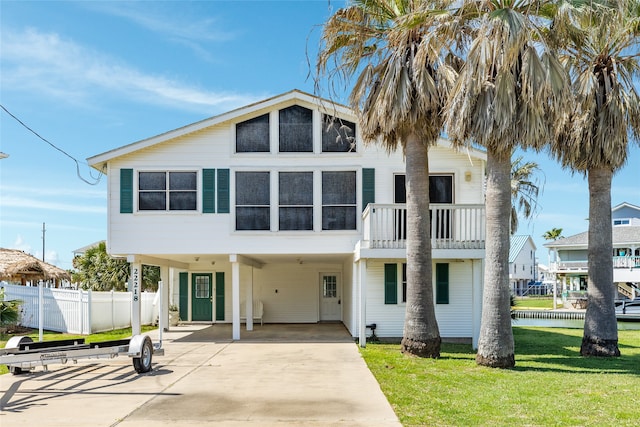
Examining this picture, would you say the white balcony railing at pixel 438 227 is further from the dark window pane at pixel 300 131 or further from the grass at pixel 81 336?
the grass at pixel 81 336

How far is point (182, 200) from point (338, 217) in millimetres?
4627

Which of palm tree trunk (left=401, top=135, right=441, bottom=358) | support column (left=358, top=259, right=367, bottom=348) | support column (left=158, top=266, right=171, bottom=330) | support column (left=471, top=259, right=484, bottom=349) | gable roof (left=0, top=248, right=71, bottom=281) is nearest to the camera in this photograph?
palm tree trunk (left=401, top=135, right=441, bottom=358)

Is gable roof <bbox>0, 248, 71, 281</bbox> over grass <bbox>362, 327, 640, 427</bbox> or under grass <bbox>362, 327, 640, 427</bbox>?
over

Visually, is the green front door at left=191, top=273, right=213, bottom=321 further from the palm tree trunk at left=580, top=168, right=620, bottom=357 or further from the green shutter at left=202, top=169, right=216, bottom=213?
the palm tree trunk at left=580, top=168, right=620, bottom=357

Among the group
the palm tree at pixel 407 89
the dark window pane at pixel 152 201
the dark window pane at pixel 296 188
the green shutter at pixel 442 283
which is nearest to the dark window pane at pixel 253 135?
the dark window pane at pixel 296 188

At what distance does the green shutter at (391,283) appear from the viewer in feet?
54.6

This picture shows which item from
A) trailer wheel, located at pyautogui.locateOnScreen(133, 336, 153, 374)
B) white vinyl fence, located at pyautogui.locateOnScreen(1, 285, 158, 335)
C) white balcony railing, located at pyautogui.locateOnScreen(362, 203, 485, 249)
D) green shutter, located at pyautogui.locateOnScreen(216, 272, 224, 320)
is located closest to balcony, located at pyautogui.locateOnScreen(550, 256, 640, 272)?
white balcony railing, located at pyautogui.locateOnScreen(362, 203, 485, 249)

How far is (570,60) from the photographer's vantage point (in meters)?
14.3

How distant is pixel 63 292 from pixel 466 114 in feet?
48.5

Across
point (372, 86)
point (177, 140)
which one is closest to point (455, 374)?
point (372, 86)

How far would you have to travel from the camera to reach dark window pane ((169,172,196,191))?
55.0ft

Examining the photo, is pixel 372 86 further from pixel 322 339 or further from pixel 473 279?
pixel 322 339

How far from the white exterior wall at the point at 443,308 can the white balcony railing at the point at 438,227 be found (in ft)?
3.97

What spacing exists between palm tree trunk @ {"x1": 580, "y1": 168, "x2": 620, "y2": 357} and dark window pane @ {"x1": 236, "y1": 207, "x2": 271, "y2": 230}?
8.81 m
